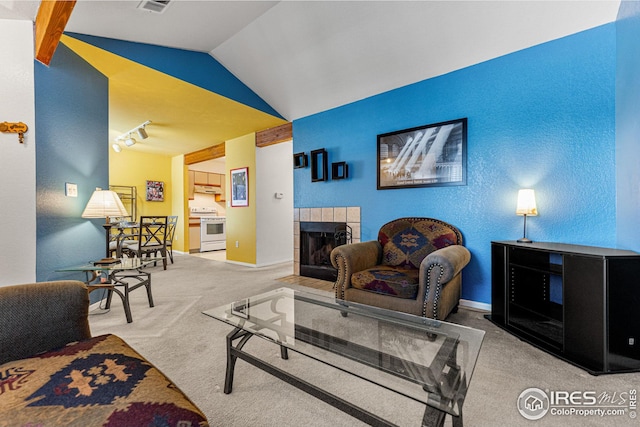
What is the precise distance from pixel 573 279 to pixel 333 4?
9.88 ft

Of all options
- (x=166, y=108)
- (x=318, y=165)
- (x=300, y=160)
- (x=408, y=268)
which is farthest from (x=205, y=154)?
(x=408, y=268)

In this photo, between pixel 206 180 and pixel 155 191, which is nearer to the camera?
pixel 155 191

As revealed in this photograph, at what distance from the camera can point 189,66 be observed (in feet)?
10.8

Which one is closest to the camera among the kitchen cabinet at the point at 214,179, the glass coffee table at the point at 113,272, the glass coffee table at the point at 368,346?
the glass coffee table at the point at 368,346

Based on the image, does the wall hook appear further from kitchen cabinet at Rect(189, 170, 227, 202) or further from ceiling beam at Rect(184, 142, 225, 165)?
kitchen cabinet at Rect(189, 170, 227, 202)

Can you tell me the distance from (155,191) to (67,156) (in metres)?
4.44

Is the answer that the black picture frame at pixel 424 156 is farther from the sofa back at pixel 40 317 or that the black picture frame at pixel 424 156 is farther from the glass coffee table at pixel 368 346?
the sofa back at pixel 40 317

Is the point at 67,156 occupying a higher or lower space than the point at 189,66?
lower

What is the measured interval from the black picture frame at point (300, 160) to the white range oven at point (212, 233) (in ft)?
12.0

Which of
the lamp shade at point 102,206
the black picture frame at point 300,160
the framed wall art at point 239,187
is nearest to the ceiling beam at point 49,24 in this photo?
the lamp shade at point 102,206

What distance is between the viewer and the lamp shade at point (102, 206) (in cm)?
264

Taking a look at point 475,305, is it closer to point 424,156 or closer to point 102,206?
point 424,156

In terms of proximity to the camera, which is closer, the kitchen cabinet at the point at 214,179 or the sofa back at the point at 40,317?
the sofa back at the point at 40,317

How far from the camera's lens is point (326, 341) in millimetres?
1417
